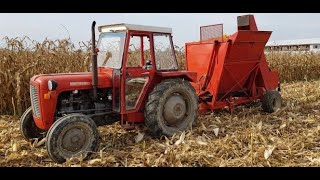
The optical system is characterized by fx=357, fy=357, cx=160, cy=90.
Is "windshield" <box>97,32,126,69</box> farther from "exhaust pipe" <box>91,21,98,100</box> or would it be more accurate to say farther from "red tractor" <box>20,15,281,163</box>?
"exhaust pipe" <box>91,21,98,100</box>

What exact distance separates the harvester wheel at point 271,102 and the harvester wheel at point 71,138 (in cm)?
457

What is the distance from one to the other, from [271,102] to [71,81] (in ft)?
15.7

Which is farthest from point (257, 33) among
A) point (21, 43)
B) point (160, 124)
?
point (21, 43)

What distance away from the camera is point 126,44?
18.4 feet

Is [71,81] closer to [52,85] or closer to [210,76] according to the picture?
[52,85]

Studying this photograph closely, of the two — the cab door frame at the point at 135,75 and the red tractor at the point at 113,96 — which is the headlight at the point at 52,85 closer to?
the red tractor at the point at 113,96

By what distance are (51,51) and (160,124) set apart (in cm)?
421

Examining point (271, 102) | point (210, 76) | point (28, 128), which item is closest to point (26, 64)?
point (28, 128)

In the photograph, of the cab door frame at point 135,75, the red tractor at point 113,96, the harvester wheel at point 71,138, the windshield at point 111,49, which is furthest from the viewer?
the windshield at point 111,49

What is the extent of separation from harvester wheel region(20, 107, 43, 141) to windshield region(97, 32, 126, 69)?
1445 mm

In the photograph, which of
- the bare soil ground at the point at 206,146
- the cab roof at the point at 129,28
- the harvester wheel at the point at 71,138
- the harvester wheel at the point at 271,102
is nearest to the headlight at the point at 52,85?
the harvester wheel at the point at 71,138

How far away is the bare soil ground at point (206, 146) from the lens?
15.8 feet

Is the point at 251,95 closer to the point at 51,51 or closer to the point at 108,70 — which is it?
the point at 108,70

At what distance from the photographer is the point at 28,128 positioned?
5.92m
